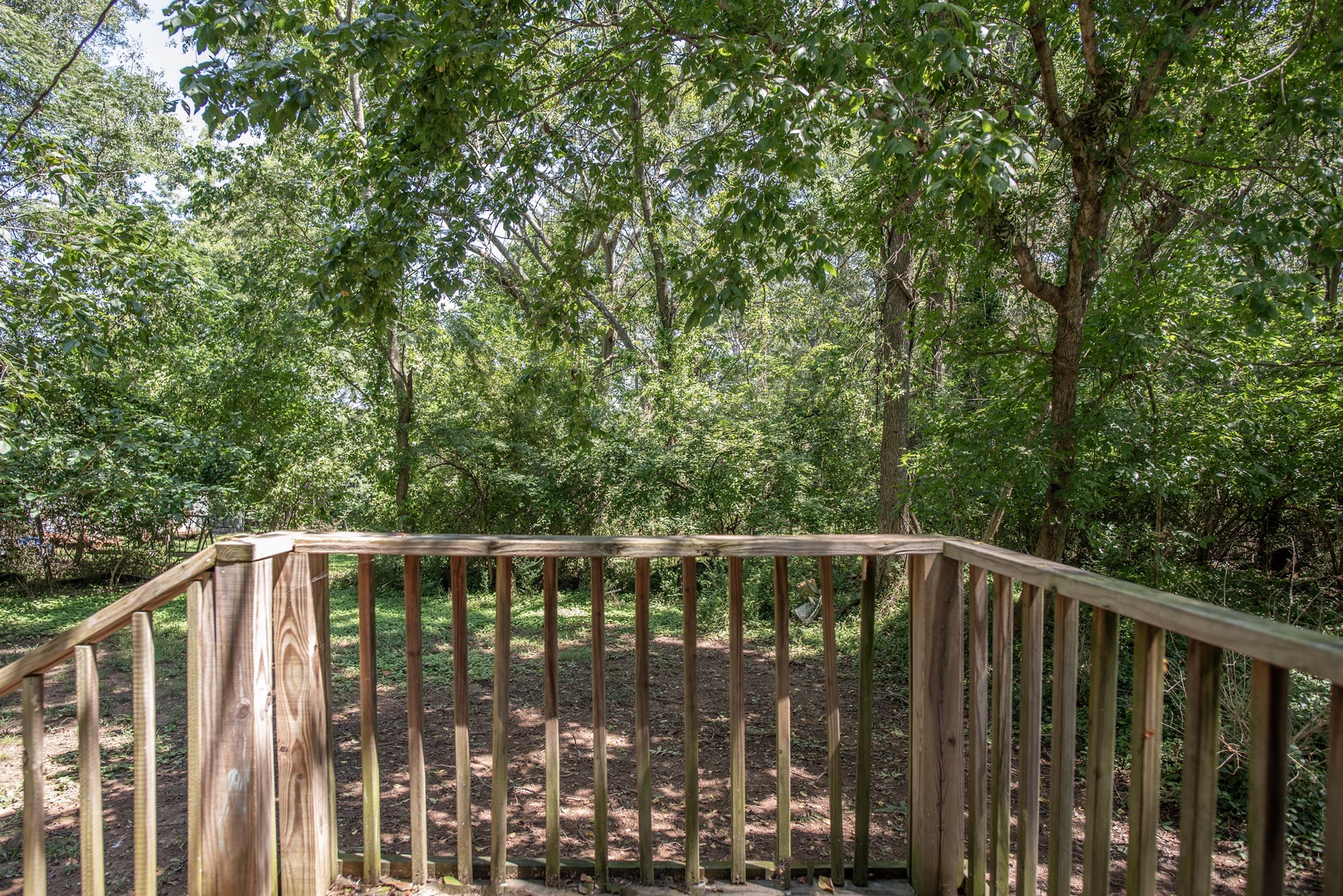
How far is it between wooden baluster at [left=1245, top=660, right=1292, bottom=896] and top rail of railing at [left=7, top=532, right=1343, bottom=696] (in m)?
0.06

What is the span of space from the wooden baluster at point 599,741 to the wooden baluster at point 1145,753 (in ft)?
4.35

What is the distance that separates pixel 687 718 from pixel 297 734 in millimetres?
1112

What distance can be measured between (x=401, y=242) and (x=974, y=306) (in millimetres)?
4130

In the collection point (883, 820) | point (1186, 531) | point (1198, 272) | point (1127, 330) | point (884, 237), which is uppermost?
point (884, 237)

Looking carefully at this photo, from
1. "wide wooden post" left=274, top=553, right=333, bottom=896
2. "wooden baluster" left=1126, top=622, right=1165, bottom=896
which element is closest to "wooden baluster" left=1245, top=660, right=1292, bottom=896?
"wooden baluster" left=1126, top=622, right=1165, bottom=896

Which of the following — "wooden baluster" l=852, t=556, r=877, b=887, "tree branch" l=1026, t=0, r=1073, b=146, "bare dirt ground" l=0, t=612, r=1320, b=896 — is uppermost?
"tree branch" l=1026, t=0, r=1073, b=146

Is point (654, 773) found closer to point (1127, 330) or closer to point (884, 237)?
point (1127, 330)

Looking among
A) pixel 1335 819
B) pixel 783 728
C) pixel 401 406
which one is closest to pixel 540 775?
pixel 783 728

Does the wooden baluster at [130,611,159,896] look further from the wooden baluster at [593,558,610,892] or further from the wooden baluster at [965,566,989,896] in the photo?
the wooden baluster at [965,566,989,896]

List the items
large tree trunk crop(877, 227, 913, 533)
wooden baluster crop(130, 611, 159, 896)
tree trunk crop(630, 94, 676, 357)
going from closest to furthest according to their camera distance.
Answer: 1. wooden baluster crop(130, 611, 159, 896)
2. large tree trunk crop(877, 227, 913, 533)
3. tree trunk crop(630, 94, 676, 357)

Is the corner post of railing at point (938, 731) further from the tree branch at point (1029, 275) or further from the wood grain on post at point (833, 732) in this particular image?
the tree branch at point (1029, 275)

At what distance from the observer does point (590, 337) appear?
527 cm

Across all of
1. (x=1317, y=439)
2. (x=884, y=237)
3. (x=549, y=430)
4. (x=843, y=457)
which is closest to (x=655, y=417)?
(x=549, y=430)

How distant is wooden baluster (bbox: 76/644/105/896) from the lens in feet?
5.62
